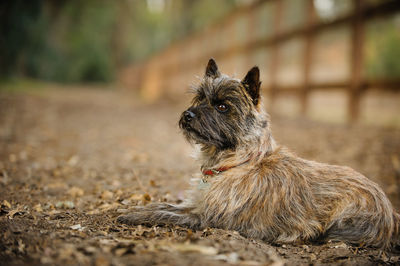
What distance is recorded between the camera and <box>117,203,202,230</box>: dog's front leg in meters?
3.18

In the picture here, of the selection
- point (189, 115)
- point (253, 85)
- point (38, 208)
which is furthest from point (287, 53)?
point (38, 208)

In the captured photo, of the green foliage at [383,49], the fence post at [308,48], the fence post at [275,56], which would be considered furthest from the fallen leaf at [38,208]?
the fence post at [275,56]

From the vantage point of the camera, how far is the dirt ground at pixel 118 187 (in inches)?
96.0

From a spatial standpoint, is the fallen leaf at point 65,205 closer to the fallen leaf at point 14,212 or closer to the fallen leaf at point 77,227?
the fallen leaf at point 14,212

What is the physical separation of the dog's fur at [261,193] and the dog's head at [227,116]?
0.04ft

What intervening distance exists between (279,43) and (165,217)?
409 inches

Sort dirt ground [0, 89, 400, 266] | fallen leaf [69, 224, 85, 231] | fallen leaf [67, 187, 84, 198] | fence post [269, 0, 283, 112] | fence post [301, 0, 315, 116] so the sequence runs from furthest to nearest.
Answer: fence post [269, 0, 283, 112] < fence post [301, 0, 315, 116] < fallen leaf [67, 187, 84, 198] < fallen leaf [69, 224, 85, 231] < dirt ground [0, 89, 400, 266]

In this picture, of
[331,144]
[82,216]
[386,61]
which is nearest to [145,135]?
[331,144]

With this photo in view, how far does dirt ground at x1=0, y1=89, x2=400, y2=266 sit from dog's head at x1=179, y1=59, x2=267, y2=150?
1.00 m

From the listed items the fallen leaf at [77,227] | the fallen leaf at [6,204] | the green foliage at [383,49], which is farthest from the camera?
the green foliage at [383,49]

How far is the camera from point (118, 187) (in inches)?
187

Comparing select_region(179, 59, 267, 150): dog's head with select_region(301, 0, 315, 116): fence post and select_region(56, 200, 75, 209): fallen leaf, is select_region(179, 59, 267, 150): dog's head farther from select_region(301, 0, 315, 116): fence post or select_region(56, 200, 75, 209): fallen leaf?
select_region(301, 0, 315, 116): fence post

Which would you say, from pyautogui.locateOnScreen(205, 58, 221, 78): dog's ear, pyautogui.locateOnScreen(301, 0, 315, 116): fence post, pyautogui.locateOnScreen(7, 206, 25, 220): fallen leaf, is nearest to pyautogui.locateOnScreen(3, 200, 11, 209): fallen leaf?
pyautogui.locateOnScreen(7, 206, 25, 220): fallen leaf

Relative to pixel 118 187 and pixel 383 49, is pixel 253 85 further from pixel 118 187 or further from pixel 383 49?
pixel 383 49
